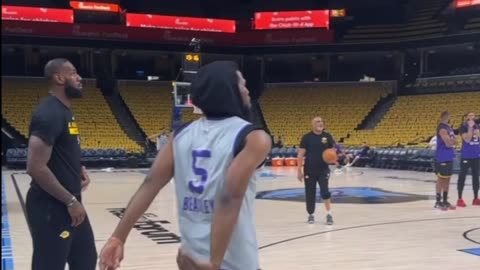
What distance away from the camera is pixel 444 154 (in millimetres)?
11547

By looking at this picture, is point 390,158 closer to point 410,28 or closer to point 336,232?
point 410,28

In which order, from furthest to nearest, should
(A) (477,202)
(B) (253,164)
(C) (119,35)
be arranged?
1. (C) (119,35)
2. (A) (477,202)
3. (B) (253,164)

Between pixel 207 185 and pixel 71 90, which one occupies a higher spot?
pixel 71 90

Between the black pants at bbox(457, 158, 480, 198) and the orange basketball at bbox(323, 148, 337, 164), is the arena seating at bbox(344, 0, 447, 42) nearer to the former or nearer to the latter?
the black pants at bbox(457, 158, 480, 198)

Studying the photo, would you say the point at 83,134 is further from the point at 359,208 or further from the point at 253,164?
the point at 253,164

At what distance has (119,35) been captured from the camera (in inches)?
1318

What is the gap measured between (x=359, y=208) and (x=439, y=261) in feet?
16.3

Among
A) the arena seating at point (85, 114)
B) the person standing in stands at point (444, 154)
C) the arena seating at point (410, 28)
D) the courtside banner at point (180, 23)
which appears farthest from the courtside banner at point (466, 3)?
the person standing in stands at point (444, 154)

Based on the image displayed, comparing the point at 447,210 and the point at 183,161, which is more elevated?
the point at 183,161

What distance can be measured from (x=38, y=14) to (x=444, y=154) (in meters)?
24.6

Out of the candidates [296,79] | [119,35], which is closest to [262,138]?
[119,35]

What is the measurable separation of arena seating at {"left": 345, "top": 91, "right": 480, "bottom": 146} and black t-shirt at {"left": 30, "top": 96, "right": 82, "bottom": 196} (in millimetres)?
25562

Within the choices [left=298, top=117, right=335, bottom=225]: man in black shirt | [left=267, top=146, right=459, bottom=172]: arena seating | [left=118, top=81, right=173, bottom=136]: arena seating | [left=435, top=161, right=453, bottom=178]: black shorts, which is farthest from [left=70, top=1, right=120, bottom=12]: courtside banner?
[left=298, top=117, right=335, bottom=225]: man in black shirt

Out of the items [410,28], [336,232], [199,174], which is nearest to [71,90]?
[199,174]
